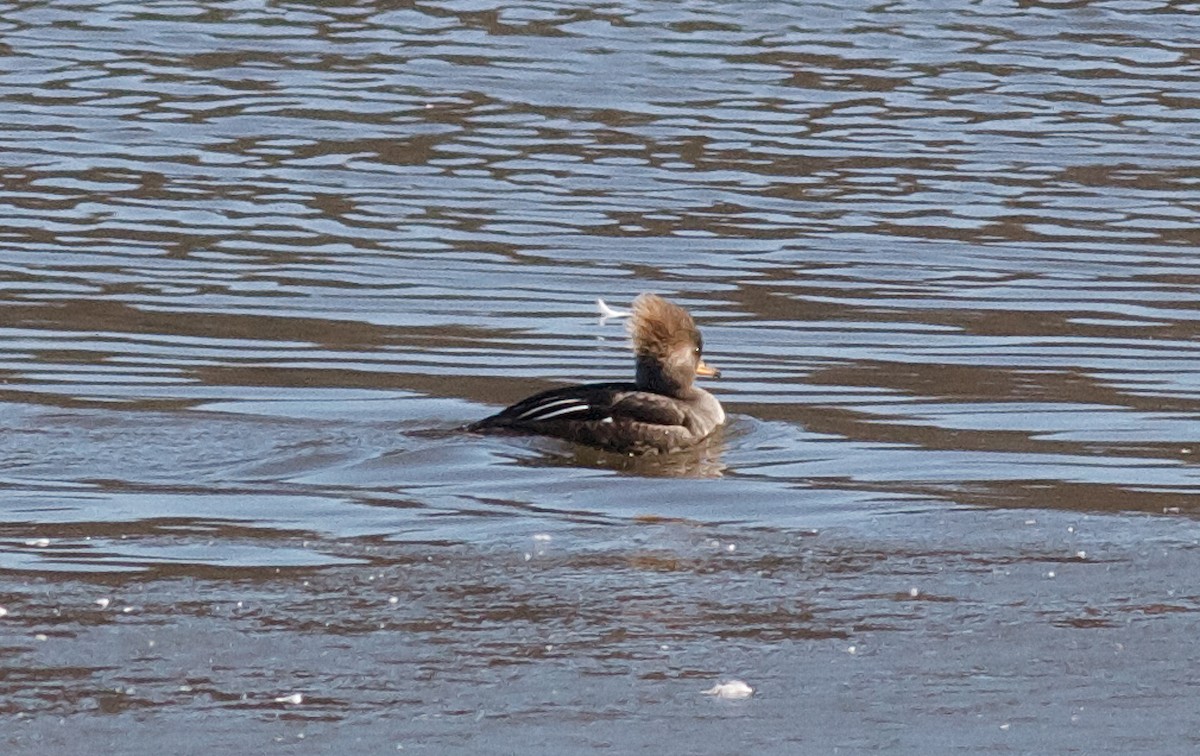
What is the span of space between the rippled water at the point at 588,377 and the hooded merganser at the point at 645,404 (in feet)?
0.50

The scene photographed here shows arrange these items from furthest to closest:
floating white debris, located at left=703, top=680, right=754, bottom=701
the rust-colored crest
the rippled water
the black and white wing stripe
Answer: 1. the rust-colored crest
2. the black and white wing stripe
3. the rippled water
4. floating white debris, located at left=703, top=680, right=754, bottom=701

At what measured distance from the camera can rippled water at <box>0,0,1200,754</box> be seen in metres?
6.39

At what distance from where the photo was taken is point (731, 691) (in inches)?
248

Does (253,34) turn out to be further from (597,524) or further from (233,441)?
(597,524)

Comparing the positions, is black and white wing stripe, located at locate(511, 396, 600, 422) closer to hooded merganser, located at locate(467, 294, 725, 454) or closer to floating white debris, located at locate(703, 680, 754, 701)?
hooded merganser, located at locate(467, 294, 725, 454)

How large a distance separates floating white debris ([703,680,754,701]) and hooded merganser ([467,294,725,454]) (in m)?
3.42

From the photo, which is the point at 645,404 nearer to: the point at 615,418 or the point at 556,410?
the point at 615,418

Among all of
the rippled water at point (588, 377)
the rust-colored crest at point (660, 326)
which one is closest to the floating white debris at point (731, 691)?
the rippled water at point (588, 377)

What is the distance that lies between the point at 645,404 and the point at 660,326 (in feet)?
1.58

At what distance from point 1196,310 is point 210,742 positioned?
7568 millimetres

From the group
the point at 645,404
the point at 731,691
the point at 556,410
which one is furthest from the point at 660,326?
the point at 731,691

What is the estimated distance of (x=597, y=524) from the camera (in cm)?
836

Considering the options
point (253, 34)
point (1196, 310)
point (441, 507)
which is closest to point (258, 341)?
point (441, 507)

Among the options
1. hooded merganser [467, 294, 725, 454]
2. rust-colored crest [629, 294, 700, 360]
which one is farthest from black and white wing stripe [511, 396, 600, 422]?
rust-colored crest [629, 294, 700, 360]
